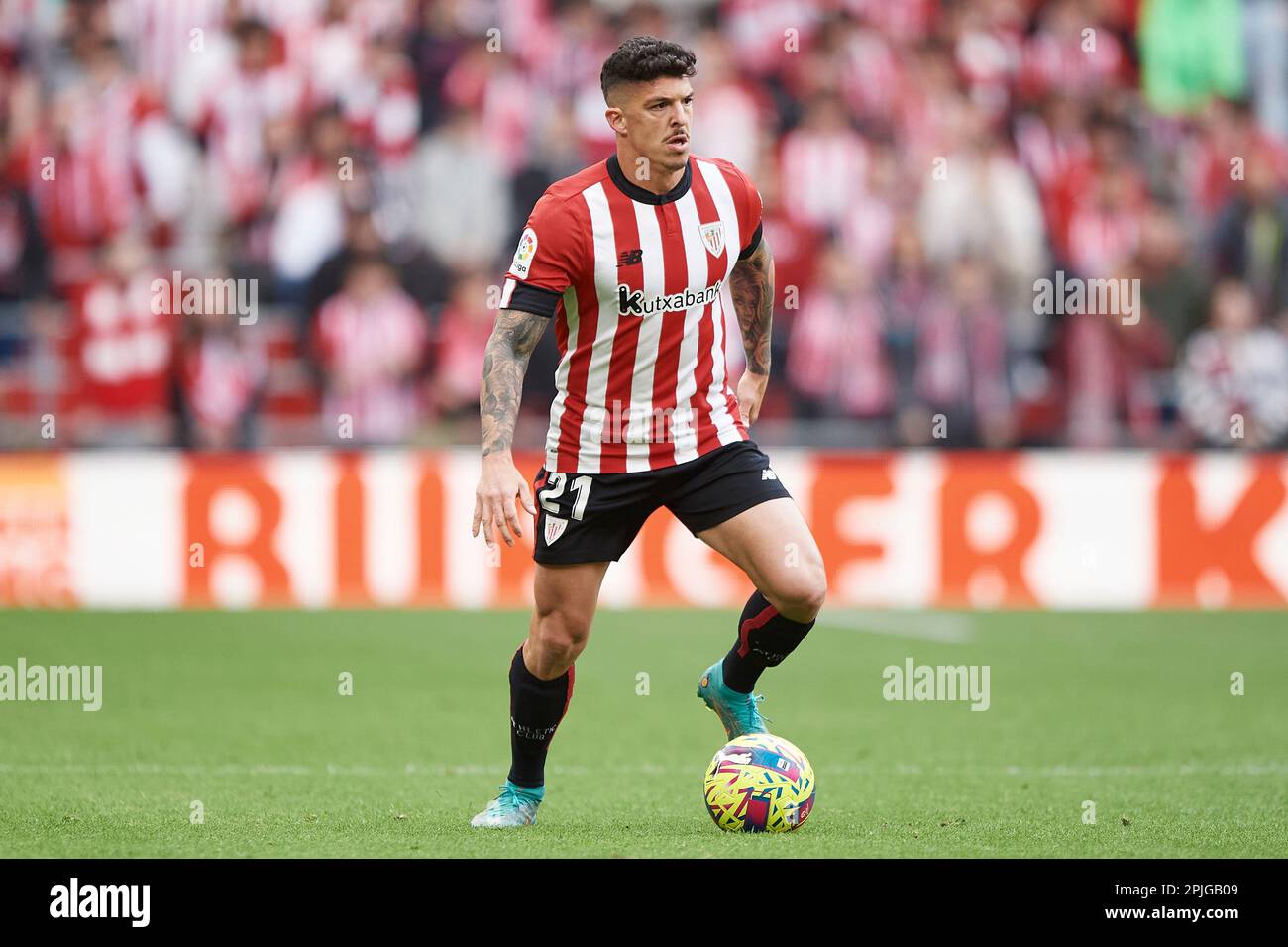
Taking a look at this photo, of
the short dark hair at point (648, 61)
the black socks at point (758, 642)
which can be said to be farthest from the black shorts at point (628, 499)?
the short dark hair at point (648, 61)

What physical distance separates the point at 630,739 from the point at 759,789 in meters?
2.62

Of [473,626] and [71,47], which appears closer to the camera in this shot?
[473,626]

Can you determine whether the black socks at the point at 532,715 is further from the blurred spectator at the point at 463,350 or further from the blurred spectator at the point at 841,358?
the blurred spectator at the point at 841,358

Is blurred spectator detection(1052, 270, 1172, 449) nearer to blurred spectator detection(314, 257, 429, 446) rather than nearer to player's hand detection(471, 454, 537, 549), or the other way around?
blurred spectator detection(314, 257, 429, 446)

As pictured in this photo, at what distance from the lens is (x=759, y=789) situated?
6379 millimetres

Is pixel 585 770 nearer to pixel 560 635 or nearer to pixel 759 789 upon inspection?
pixel 560 635

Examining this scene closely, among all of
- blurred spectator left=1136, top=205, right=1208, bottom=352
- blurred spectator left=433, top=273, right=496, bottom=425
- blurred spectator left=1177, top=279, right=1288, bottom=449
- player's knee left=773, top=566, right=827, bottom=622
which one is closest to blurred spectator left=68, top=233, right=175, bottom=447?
blurred spectator left=433, top=273, right=496, bottom=425

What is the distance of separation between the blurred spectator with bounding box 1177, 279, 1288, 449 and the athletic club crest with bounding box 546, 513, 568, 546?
32.2 ft

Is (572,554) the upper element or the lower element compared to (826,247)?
lower

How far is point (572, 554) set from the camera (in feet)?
21.0

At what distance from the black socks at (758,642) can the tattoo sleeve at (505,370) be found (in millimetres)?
1139

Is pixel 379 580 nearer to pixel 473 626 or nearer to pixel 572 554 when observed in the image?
pixel 473 626

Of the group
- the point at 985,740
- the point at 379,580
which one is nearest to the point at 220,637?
the point at 379,580

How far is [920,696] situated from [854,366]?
536 centimetres
